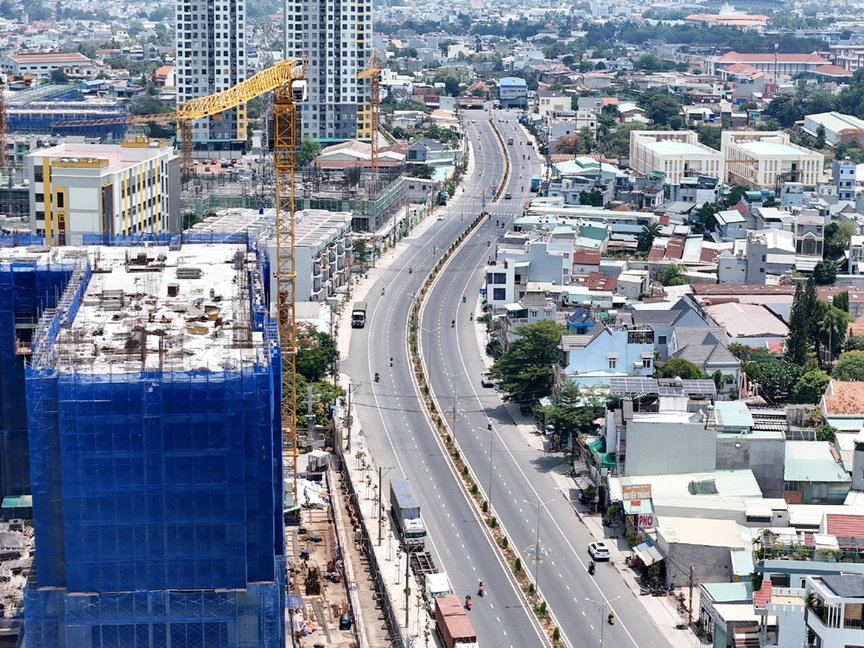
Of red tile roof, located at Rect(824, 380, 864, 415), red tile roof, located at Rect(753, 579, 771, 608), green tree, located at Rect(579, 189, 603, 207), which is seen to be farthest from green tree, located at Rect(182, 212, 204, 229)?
red tile roof, located at Rect(753, 579, 771, 608)

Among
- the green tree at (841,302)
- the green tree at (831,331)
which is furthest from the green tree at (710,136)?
the green tree at (831,331)

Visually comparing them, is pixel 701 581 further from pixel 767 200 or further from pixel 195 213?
pixel 767 200

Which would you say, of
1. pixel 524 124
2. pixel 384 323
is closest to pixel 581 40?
pixel 524 124

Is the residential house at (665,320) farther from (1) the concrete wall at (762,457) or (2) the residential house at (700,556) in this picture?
(2) the residential house at (700,556)

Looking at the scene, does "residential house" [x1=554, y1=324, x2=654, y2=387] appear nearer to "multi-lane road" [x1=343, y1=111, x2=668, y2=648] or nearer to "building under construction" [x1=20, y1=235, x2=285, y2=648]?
"multi-lane road" [x1=343, y1=111, x2=668, y2=648]

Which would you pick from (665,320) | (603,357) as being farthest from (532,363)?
(665,320)

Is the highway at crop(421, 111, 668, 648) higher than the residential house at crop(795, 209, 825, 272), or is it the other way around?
the residential house at crop(795, 209, 825, 272)
